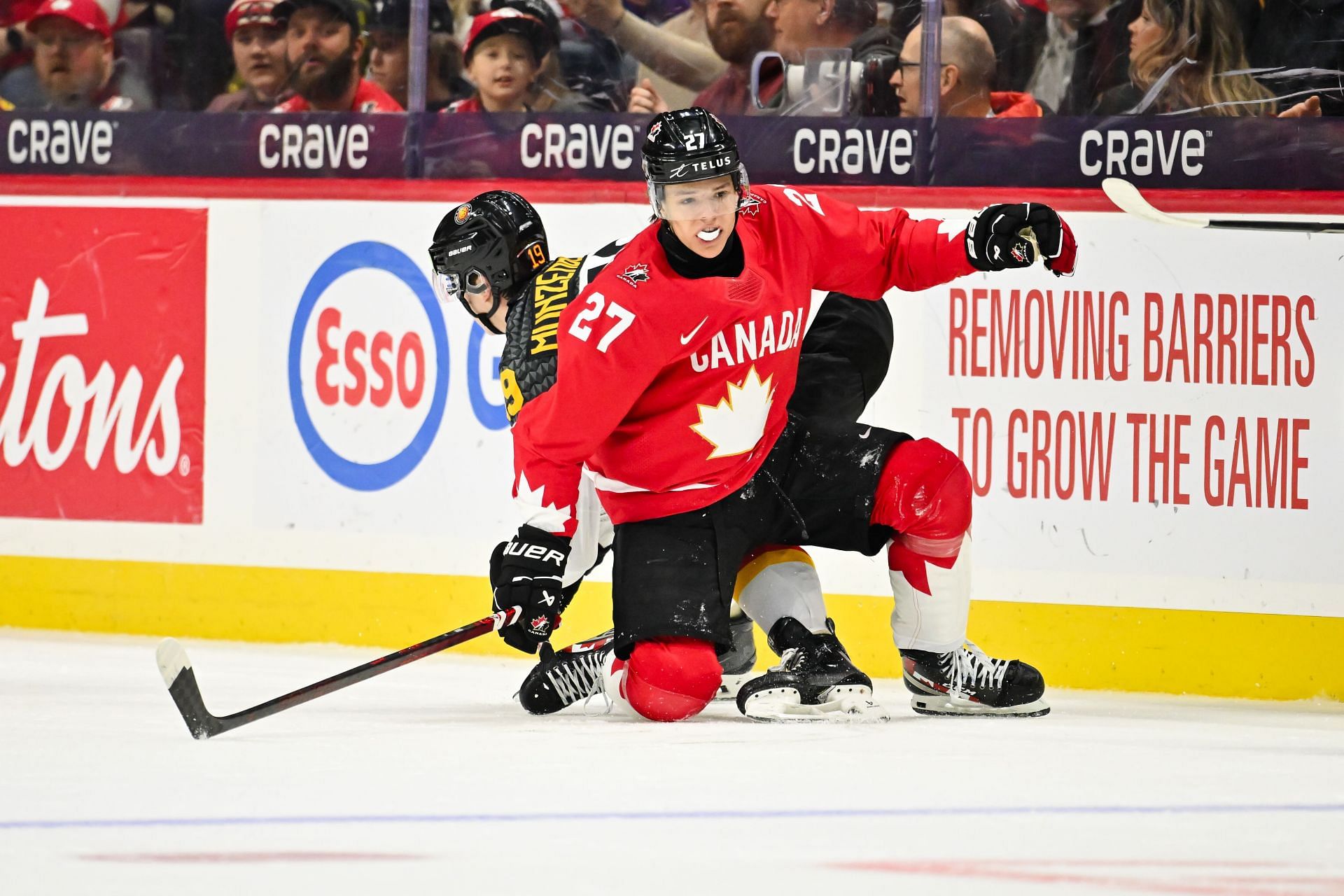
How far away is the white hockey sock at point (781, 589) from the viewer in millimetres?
3473

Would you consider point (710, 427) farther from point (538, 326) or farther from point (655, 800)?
point (655, 800)

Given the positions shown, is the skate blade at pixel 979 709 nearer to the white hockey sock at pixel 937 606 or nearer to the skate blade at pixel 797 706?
the white hockey sock at pixel 937 606

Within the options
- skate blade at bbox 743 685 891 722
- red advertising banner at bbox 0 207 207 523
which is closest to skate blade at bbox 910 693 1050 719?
skate blade at bbox 743 685 891 722

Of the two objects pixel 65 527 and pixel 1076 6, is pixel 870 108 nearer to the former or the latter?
pixel 1076 6

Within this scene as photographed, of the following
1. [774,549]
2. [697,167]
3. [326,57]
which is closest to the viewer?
[697,167]

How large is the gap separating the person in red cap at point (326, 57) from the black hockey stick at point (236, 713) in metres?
1.77

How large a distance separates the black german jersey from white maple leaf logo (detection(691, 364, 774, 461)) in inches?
13.0

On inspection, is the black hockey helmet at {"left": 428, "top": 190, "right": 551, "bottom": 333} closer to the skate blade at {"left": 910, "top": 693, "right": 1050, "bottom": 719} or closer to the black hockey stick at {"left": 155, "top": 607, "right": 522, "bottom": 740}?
the black hockey stick at {"left": 155, "top": 607, "right": 522, "bottom": 740}

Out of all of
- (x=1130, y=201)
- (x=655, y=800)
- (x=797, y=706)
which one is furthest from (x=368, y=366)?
(x=655, y=800)

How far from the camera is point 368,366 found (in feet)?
14.6

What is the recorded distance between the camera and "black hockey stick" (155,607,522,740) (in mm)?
3145

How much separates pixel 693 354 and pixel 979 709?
2.88 ft

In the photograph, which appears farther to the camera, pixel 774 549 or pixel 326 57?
pixel 326 57

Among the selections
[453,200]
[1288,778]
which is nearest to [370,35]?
[453,200]
